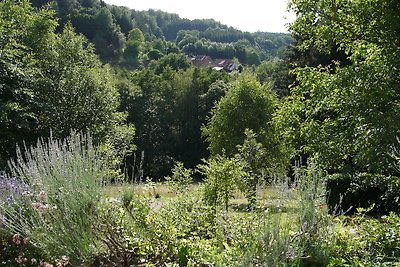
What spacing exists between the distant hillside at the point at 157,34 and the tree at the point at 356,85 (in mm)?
12940

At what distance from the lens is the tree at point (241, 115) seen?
59.9ft

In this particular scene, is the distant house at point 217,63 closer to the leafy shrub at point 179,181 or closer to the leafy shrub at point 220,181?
the leafy shrub at point 220,181

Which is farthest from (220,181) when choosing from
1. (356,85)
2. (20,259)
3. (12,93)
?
(12,93)

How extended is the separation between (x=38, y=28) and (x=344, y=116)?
12.3 meters

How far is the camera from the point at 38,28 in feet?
49.5

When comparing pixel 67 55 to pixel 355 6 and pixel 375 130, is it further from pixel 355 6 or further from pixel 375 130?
pixel 375 130

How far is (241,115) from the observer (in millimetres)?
18484

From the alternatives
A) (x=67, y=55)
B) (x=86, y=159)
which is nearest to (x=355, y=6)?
(x=86, y=159)

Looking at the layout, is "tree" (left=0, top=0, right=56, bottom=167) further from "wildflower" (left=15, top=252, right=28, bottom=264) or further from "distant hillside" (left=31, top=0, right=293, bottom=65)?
"distant hillside" (left=31, top=0, right=293, bottom=65)

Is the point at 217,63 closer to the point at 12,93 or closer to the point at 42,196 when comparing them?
the point at 12,93

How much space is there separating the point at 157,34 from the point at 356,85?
111m

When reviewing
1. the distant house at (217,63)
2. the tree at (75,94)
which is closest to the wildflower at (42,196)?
the tree at (75,94)

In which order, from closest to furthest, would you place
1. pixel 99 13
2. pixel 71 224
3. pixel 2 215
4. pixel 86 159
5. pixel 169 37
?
pixel 71 224
pixel 2 215
pixel 86 159
pixel 99 13
pixel 169 37

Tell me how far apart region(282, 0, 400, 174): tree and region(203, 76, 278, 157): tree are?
417 inches
